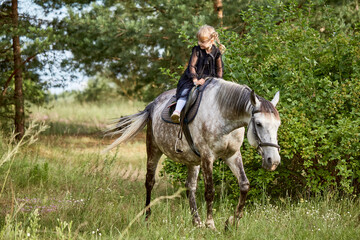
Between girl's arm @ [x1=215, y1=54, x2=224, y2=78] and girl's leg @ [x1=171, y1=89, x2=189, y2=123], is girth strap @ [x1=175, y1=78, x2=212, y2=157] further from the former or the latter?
girl's arm @ [x1=215, y1=54, x2=224, y2=78]

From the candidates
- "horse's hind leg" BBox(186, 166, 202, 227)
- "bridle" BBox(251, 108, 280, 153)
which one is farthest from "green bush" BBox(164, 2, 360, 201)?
"bridle" BBox(251, 108, 280, 153)

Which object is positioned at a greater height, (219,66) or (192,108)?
(219,66)

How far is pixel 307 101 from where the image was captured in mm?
5832

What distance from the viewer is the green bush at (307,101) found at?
5559mm

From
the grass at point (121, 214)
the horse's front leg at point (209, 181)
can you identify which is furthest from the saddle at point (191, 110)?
the grass at point (121, 214)

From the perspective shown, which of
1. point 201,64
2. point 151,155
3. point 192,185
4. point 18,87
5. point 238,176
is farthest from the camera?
point 18,87

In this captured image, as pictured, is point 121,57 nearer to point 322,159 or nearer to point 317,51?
point 317,51

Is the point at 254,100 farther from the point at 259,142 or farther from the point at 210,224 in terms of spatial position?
the point at 210,224

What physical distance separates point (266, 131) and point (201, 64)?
4.52ft

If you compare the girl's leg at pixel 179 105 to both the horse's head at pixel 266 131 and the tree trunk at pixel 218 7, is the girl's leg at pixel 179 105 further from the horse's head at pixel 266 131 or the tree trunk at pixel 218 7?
the tree trunk at pixel 218 7

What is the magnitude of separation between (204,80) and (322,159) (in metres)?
Answer: 2.24

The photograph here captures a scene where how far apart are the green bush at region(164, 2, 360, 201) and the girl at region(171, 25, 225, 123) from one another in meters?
1.14

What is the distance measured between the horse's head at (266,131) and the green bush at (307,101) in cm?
164

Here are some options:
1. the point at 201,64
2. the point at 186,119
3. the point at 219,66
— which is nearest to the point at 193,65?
the point at 201,64
